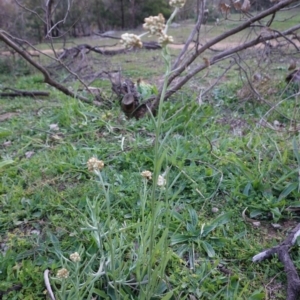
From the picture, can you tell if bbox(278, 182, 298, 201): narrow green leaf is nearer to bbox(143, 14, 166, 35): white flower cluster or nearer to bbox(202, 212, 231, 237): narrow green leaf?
bbox(202, 212, 231, 237): narrow green leaf

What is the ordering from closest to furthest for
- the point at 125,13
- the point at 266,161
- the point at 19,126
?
the point at 266,161
the point at 19,126
the point at 125,13

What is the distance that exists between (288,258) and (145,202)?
27.3 inches

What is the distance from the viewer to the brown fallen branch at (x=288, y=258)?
151 cm

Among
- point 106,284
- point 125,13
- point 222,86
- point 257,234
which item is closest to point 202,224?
point 257,234

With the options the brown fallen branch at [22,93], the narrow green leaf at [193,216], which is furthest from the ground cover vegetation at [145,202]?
the brown fallen branch at [22,93]

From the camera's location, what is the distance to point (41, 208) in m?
2.12

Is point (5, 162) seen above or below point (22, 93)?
above

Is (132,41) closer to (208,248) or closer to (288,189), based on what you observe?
(208,248)

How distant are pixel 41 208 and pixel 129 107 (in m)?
1.71

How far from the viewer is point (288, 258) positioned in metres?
1.65

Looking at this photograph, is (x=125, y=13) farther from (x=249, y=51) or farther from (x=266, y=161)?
(x=266, y=161)

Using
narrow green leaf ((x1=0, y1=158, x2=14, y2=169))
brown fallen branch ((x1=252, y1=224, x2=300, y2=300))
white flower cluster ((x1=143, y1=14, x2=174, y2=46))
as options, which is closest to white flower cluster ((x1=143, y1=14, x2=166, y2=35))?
white flower cluster ((x1=143, y1=14, x2=174, y2=46))

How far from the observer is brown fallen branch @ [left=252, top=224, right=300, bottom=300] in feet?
4.96

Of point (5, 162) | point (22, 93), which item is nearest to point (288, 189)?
point (5, 162)
